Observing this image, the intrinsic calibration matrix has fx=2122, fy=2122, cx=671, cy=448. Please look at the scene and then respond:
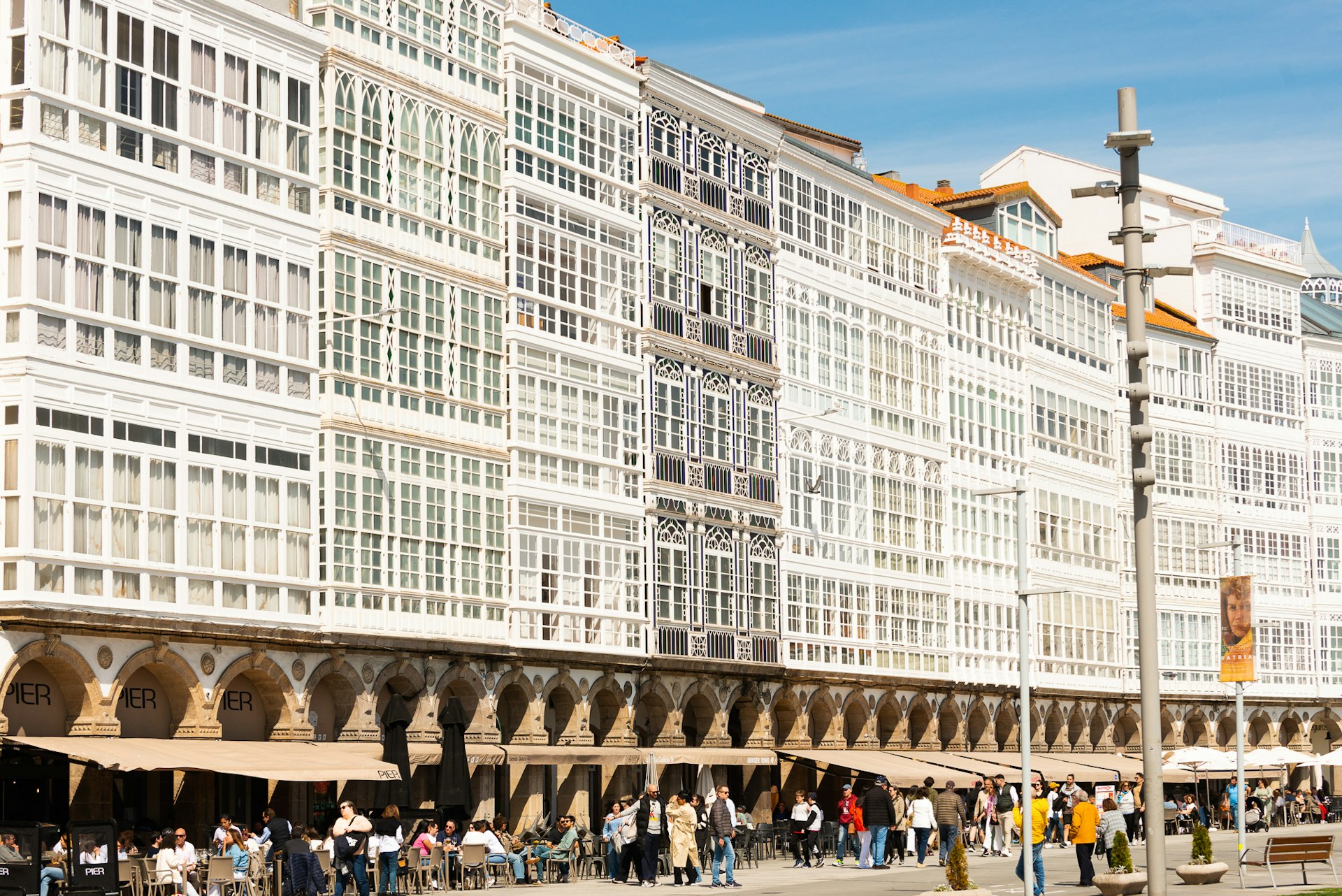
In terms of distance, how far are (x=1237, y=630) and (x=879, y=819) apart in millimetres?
8667

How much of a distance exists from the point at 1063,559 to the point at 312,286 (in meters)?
38.0

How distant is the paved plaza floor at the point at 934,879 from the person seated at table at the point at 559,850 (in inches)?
25.7

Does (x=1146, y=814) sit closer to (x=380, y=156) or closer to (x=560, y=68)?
(x=380, y=156)

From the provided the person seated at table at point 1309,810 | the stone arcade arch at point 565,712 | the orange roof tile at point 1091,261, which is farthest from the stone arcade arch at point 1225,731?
the stone arcade arch at point 565,712

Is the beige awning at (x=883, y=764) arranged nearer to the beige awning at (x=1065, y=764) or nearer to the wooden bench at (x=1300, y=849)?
the beige awning at (x=1065, y=764)

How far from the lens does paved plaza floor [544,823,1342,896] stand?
112 feet

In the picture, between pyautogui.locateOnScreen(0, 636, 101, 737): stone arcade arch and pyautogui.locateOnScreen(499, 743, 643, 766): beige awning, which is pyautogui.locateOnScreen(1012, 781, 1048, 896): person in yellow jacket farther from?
pyautogui.locateOnScreen(0, 636, 101, 737): stone arcade arch

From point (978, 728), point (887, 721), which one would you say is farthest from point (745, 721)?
point (978, 728)

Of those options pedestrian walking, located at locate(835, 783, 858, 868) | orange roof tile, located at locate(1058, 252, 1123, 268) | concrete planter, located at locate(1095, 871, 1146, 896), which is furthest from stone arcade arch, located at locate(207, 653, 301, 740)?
orange roof tile, located at locate(1058, 252, 1123, 268)

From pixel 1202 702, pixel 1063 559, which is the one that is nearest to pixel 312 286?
pixel 1063 559

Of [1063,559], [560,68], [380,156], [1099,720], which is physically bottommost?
[1099,720]

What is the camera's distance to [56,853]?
Answer: 32156mm

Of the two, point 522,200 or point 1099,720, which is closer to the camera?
point 522,200

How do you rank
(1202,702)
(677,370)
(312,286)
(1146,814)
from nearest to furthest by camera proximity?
(1146,814) → (312,286) → (677,370) → (1202,702)
